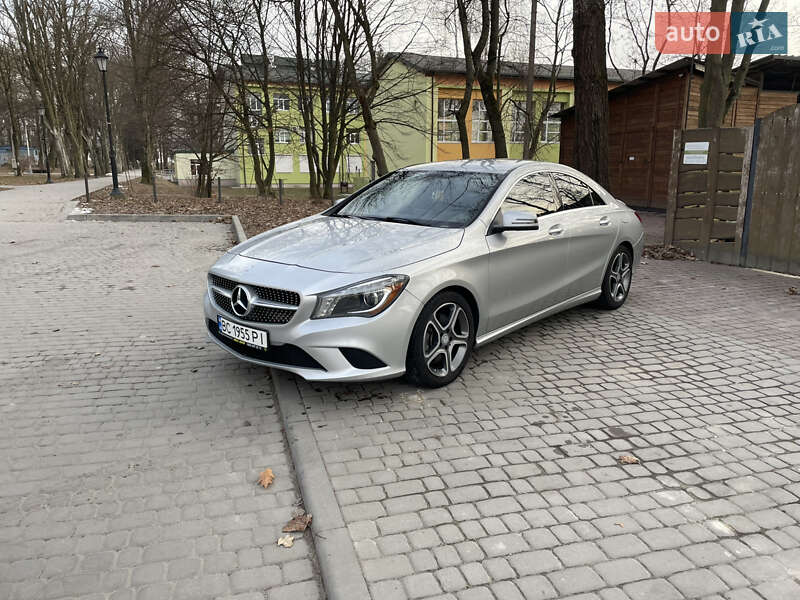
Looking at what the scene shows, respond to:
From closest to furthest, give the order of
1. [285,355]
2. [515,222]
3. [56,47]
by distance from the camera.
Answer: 1. [285,355]
2. [515,222]
3. [56,47]

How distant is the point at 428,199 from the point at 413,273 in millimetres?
1389

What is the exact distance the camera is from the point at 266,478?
3.42 metres

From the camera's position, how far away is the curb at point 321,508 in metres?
2.56

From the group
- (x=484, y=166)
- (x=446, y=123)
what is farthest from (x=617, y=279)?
(x=446, y=123)

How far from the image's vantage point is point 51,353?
5492 millimetres

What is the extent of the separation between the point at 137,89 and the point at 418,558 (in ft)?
102

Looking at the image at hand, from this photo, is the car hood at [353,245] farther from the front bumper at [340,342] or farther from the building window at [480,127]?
the building window at [480,127]

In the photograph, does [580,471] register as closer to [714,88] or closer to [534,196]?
[534,196]

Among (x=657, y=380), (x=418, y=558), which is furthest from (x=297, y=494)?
(x=657, y=380)

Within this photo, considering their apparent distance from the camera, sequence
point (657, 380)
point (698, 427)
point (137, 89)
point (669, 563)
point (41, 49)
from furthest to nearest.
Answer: point (41, 49), point (137, 89), point (657, 380), point (698, 427), point (669, 563)

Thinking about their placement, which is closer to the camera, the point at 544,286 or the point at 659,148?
the point at 544,286

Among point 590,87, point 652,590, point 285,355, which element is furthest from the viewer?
point 590,87

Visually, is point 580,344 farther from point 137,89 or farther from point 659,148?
point 137,89

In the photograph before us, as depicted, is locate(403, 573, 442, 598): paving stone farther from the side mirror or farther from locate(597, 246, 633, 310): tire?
locate(597, 246, 633, 310): tire
